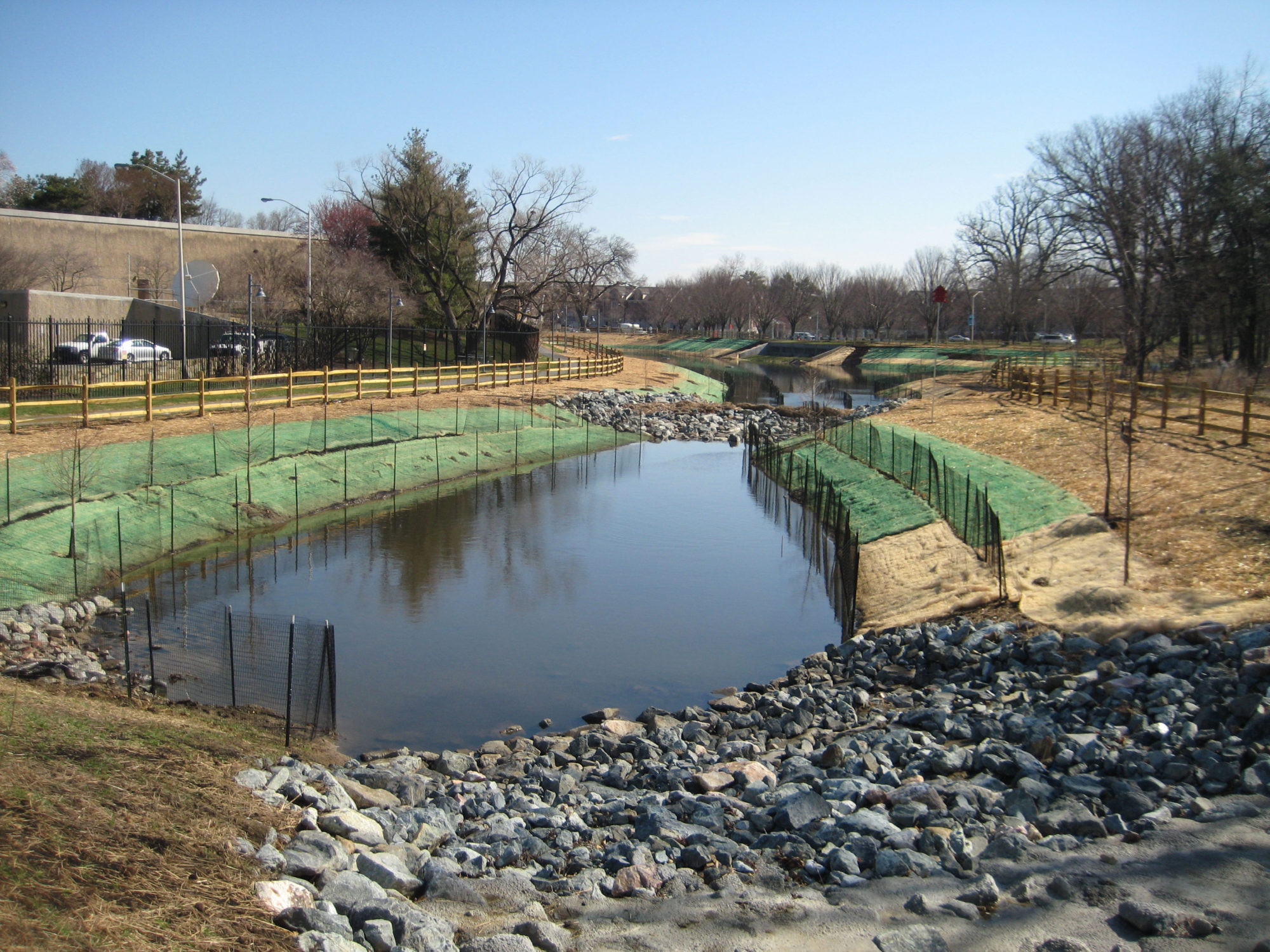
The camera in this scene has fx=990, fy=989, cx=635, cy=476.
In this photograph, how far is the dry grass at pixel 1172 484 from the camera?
54.4ft

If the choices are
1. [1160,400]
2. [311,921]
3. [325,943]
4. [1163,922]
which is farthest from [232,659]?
Result: [1160,400]

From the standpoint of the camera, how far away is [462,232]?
208 ft

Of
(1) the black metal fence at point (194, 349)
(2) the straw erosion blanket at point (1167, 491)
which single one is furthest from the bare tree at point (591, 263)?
(2) the straw erosion blanket at point (1167, 491)

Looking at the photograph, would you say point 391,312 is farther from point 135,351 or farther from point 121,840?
point 121,840

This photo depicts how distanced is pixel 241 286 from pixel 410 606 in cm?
5116

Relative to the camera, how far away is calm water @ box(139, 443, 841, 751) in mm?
15539

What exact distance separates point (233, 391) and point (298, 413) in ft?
8.54

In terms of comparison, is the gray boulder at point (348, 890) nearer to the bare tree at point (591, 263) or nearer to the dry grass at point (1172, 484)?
the dry grass at point (1172, 484)

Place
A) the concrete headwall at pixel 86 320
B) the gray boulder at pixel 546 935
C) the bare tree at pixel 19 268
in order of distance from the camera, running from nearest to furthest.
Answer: the gray boulder at pixel 546 935 → the concrete headwall at pixel 86 320 → the bare tree at pixel 19 268

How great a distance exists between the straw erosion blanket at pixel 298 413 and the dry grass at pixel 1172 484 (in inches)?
809

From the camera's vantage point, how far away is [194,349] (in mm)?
47219

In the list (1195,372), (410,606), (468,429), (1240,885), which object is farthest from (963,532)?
(1195,372)

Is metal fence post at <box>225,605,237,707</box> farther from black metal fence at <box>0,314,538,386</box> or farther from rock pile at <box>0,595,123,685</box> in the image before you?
black metal fence at <box>0,314,538,386</box>

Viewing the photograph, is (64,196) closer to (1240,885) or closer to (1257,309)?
(1257,309)
